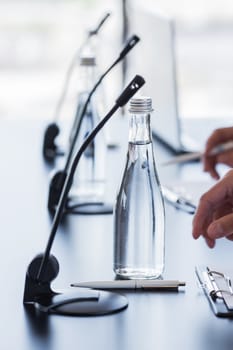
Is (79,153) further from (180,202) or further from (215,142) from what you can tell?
(180,202)

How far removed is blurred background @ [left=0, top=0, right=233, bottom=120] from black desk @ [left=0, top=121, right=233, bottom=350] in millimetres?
3201

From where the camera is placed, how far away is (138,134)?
117 centimetres

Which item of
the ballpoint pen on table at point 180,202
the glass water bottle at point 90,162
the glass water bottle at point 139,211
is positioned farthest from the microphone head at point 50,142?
the glass water bottle at point 139,211

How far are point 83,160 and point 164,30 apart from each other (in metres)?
0.43

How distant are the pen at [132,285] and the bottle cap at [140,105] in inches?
9.0

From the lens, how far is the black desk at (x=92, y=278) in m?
0.97

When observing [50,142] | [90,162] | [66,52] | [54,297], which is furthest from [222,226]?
[66,52]

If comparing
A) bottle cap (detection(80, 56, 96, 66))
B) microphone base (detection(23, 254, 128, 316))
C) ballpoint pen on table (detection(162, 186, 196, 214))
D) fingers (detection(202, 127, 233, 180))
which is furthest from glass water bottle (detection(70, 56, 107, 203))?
microphone base (detection(23, 254, 128, 316))

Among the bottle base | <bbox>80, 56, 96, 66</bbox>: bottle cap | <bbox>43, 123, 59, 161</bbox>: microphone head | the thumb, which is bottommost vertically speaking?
the bottle base

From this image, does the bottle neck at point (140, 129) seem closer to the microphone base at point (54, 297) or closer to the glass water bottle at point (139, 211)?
the glass water bottle at point (139, 211)

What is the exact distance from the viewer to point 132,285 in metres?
1.13

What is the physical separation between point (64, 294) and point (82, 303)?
0.12 feet

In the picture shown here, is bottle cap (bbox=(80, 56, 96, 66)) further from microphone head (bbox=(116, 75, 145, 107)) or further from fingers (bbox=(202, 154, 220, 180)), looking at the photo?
microphone head (bbox=(116, 75, 145, 107))

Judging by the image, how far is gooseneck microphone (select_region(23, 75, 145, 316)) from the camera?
1.05 meters
